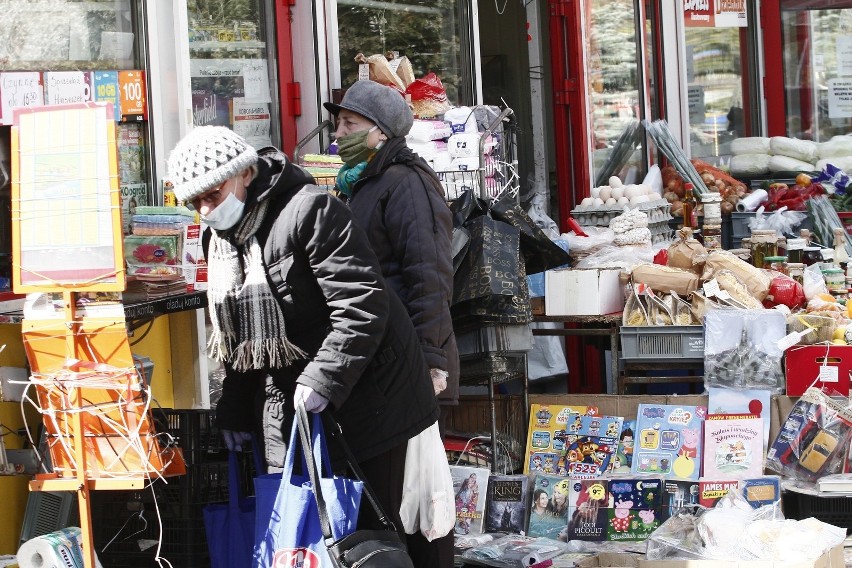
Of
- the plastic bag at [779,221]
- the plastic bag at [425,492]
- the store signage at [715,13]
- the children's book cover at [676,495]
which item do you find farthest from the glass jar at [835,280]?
the plastic bag at [425,492]

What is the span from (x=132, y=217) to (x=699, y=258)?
10.7 feet

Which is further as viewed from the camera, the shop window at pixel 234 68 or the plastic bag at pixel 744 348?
the plastic bag at pixel 744 348

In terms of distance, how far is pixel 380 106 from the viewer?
527 centimetres

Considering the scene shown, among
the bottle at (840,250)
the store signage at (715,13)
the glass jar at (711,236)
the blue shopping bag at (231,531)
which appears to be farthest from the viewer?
the store signage at (715,13)

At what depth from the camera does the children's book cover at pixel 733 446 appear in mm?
6844

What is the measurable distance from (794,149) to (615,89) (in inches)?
63.9

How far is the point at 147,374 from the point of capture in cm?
523

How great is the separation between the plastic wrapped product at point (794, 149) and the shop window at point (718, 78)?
15.0 inches

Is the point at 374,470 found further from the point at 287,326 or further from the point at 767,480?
the point at 767,480

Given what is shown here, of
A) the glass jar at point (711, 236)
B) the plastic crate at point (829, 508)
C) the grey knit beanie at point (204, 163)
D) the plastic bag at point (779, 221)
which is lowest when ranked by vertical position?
the plastic crate at point (829, 508)

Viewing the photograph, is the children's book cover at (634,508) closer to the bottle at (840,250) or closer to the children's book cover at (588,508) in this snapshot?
the children's book cover at (588,508)

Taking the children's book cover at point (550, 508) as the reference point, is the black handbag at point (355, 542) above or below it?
above

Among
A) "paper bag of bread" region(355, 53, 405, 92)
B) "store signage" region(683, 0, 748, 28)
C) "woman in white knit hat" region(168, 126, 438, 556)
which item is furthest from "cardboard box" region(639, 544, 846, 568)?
"store signage" region(683, 0, 748, 28)

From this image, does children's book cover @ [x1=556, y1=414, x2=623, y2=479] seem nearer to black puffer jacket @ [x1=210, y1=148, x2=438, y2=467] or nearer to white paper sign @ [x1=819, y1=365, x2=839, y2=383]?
white paper sign @ [x1=819, y1=365, x2=839, y2=383]
